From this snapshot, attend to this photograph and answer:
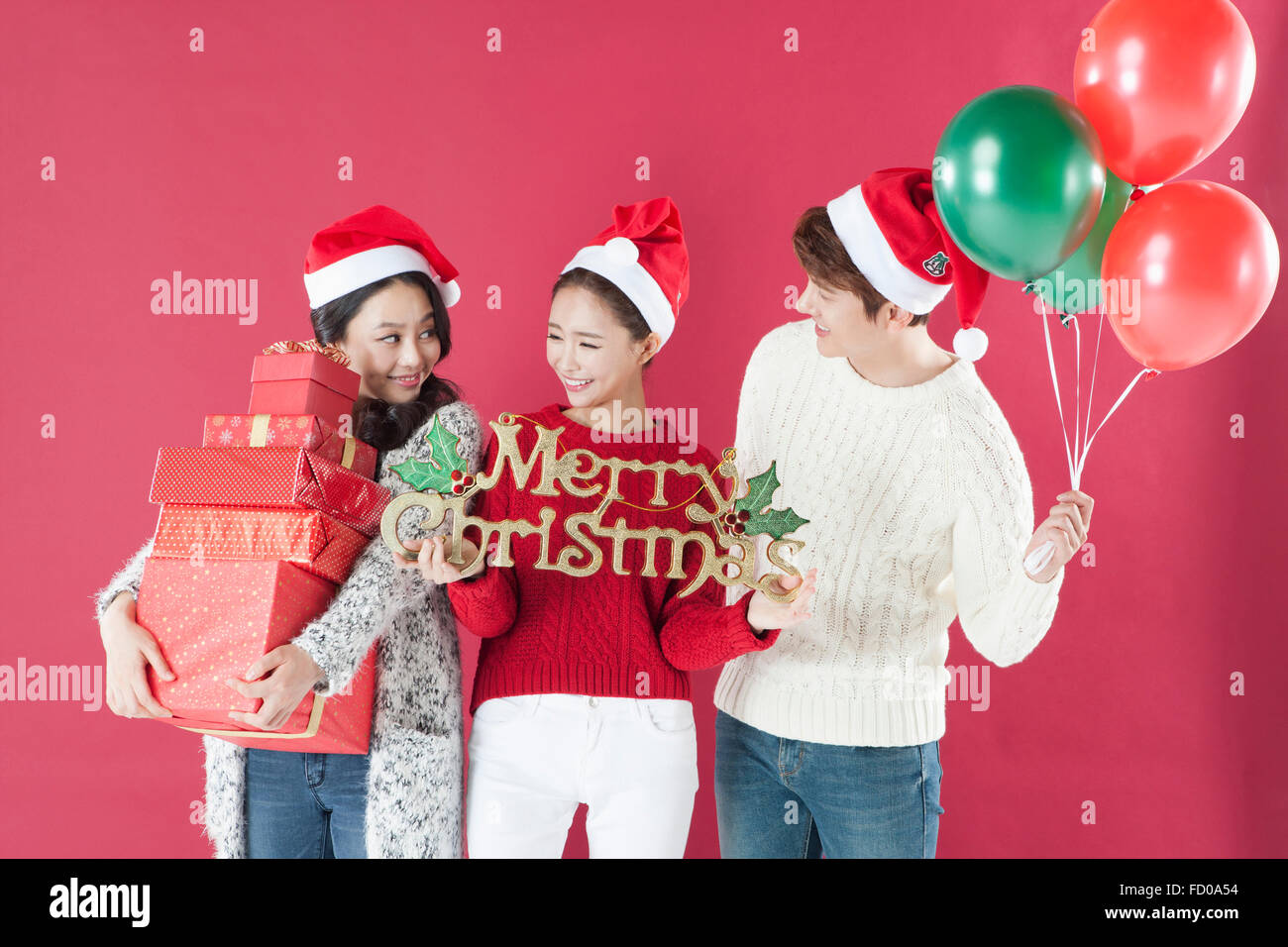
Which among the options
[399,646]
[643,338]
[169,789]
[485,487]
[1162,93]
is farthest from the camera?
[169,789]

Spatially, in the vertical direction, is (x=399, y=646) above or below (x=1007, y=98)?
below

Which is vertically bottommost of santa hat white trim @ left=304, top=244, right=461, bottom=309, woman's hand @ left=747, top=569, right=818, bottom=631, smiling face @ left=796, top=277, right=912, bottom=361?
woman's hand @ left=747, top=569, right=818, bottom=631

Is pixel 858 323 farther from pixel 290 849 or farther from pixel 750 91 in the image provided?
pixel 290 849

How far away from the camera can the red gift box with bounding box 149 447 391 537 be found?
4.67 feet

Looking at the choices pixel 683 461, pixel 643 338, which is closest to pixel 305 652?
pixel 683 461

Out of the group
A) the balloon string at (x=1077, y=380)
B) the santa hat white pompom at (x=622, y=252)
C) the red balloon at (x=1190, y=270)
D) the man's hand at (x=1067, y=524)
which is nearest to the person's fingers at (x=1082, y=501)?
the man's hand at (x=1067, y=524)

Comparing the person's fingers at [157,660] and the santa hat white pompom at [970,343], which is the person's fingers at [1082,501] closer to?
the santa hat white pompom at [970,343]

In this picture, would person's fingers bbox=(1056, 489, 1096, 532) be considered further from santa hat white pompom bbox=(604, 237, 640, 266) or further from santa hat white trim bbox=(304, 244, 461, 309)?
santa hat white trim bbox=(304, 244, 461, 309)

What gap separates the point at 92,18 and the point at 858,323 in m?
1.86

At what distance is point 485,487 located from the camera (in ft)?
4.86

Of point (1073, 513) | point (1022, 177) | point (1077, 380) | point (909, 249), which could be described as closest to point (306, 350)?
point (909, 249)

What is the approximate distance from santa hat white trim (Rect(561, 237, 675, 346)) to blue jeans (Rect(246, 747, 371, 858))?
2.82ft

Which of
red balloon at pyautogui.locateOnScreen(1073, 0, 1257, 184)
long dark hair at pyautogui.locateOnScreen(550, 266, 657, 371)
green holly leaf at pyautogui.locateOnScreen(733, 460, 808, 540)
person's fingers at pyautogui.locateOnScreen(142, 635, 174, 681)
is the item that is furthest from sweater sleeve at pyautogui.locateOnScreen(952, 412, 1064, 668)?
person's fingers at pyautogui.locateOnScreen(142, 635, 174, 681)

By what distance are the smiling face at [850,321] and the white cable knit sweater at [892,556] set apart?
0.16 feet
